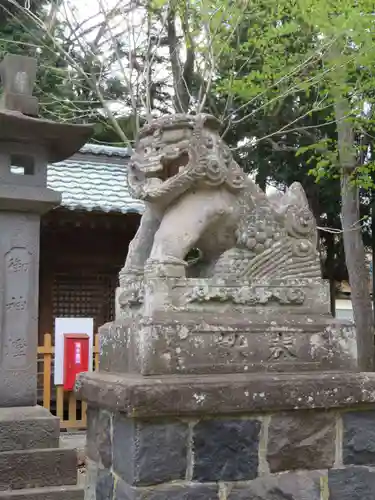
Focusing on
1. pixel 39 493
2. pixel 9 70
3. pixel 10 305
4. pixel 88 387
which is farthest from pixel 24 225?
pixel 88 387

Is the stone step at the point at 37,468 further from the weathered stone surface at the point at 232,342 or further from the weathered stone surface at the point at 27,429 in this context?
the weathered stone surface at the point at 232,342

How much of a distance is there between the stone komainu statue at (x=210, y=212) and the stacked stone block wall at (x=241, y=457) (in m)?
0.69

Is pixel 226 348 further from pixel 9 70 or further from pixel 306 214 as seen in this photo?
pixel 9 70

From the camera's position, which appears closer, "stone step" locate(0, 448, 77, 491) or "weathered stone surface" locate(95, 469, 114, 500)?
"weathered stone surface" locate(95, 469, 114, 500)

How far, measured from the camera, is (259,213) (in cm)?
310

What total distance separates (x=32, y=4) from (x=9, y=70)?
697 cm

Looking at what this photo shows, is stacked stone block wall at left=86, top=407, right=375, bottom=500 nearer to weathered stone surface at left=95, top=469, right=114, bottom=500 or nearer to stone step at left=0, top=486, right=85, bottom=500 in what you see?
weathered stone surface at left=95, top=469, right=114, bottom=500

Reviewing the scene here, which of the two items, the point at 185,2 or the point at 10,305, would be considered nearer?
the point at 10,305

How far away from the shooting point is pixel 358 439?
288 centimetres

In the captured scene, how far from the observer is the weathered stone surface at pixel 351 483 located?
2.83 metres

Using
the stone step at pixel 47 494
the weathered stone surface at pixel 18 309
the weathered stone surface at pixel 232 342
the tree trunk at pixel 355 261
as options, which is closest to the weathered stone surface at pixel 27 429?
the weathered stone surface at pixel 18 309

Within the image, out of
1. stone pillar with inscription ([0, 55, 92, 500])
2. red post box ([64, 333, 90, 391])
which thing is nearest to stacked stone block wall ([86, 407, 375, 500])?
stone pillar with inscription ([0, 55, 92, 500])

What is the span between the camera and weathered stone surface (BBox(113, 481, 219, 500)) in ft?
8.29

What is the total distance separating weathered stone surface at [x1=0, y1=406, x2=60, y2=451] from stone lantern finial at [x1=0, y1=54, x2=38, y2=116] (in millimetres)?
3002
